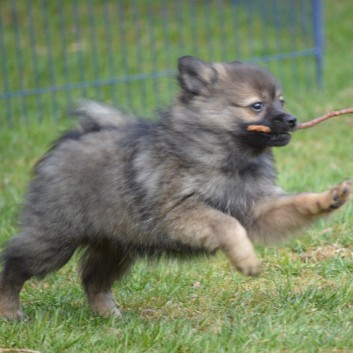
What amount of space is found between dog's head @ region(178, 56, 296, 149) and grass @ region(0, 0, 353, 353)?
767 mm

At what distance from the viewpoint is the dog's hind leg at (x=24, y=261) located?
187 inches

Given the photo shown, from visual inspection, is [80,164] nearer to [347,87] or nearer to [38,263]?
[38,263]

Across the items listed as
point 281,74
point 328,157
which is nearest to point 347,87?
point 281,74

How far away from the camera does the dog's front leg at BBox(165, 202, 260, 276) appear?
418 centimetres

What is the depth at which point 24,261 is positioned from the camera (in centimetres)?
481

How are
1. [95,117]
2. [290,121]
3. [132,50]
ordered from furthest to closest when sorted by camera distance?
[132,50] → [95,117] → [290,121]

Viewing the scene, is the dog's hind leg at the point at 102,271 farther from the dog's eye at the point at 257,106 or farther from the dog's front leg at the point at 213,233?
the dog's eye at the point at 257,106

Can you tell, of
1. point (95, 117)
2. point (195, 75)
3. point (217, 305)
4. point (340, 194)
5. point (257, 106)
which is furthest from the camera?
point (95, 117)

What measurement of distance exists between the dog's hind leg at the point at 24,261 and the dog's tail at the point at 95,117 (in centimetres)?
66

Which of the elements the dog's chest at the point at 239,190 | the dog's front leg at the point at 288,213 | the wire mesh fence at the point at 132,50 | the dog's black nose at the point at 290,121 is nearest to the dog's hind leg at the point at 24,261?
the dog's chest at the point at 239,190

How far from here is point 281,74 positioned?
418 inches

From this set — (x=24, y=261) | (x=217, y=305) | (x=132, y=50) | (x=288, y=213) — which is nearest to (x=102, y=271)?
(x=24, y=261)

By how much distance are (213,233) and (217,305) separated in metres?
0.65

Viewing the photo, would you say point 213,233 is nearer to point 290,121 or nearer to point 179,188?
point 179,188
